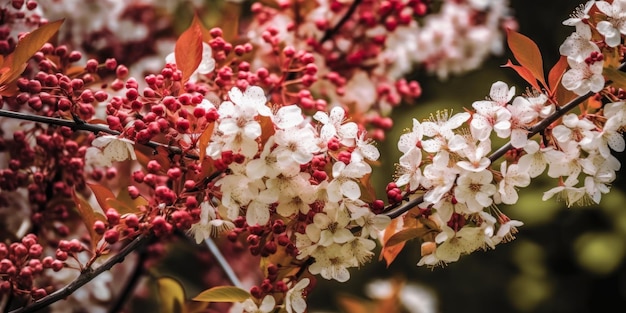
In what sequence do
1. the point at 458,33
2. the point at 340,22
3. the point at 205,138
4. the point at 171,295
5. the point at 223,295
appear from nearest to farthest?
the point at 205,138, the point at 223,295, the point at 171,295, the point at 340,22, the point at 458,33

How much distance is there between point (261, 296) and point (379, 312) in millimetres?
918

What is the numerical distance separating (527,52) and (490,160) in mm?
178

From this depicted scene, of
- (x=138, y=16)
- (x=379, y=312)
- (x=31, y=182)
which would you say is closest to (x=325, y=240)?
(x=31, y=182)

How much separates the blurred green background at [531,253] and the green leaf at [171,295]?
148cm

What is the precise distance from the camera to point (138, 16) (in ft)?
6.77

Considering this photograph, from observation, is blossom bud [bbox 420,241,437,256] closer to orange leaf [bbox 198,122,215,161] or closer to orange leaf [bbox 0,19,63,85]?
orange leaf [bbox 198,122,215,161]

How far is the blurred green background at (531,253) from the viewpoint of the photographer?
9.60 feet

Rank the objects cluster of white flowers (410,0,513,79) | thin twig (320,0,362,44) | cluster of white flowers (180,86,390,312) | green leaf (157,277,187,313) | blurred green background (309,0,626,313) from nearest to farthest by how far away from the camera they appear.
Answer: cluster of white flowers (180,86,390,312) < green leaf (157,277,187,313) < thin twig (320,0,362,44) < cluster of white flowers (410,0,513,79) < blurred green background (309,0,626,313)

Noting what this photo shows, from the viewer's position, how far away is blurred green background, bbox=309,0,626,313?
2926 millimetres

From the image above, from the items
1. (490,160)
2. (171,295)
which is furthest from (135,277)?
(490,160)

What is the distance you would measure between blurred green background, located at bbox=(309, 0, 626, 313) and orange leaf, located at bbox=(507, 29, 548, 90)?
1.73 meters

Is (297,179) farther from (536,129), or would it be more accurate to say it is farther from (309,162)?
(536,129)

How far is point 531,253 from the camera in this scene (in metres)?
3.16

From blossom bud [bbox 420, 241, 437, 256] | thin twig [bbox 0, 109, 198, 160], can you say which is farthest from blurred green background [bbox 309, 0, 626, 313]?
thin twig [bbox 0, 109, 198, 160]
